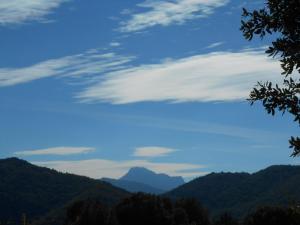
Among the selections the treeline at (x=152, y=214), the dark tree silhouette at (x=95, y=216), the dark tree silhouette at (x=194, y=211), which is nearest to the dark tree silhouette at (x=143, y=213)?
the treeline at (x=152, y=214)

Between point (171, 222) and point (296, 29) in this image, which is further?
point (171, 222)

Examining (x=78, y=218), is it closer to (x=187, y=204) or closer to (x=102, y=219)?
(x=102, y=219)

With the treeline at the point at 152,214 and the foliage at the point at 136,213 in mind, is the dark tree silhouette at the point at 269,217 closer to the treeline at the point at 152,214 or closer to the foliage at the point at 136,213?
the treeline at the point at 152,214

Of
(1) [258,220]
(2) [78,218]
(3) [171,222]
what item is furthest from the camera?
(3) [171,222]

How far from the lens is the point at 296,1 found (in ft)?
39.0

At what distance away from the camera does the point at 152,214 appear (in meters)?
83.4

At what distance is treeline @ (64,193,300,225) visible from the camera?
72.7 metres

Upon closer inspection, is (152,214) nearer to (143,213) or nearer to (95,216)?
(143,213)

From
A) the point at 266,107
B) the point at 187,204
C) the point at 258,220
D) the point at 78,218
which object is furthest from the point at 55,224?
the point at 266,107

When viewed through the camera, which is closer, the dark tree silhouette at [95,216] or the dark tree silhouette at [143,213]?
the dark tree silhouette at [95,216]

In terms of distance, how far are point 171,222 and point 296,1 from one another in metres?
74.1

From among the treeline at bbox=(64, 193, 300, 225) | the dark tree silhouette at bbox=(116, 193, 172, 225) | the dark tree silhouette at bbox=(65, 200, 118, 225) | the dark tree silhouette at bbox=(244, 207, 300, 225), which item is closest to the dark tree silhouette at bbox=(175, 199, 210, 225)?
the treeline at bbox=(64, 193, 300, 225)

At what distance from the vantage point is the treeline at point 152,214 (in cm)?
7269

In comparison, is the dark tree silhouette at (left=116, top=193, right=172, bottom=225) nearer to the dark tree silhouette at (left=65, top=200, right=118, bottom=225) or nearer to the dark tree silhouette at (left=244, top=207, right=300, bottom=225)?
the dark tree silhouette at (left=65, top=200, right=118, bottom=225)
